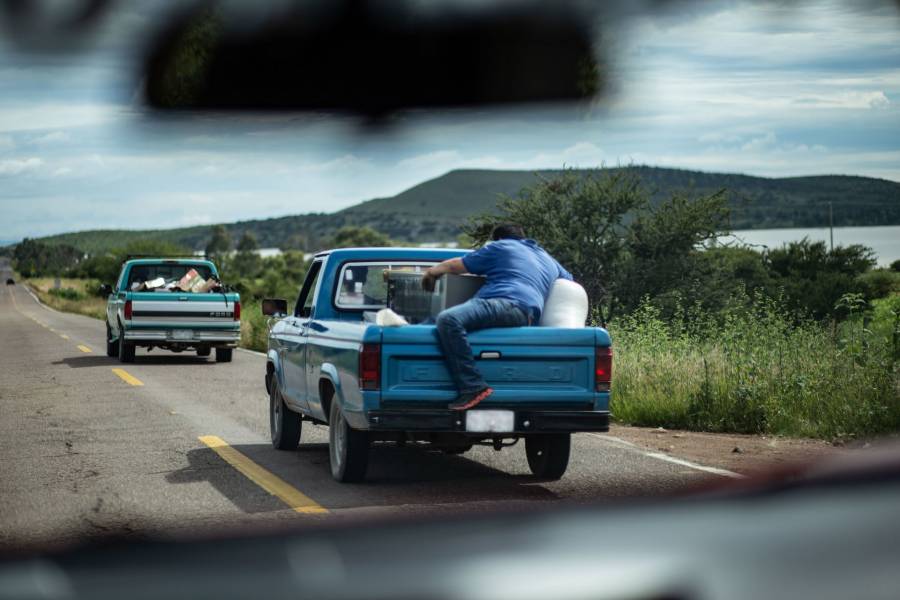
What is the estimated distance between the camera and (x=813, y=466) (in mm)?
991

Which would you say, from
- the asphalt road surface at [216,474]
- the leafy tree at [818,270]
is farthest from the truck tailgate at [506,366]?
the leafy tree at [818,270]

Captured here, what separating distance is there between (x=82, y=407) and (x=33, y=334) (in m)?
25.6

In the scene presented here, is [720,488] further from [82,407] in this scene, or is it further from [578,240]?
[578,240]

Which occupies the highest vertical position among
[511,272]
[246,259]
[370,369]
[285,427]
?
[246,259]

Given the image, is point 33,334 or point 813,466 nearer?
point 813,466

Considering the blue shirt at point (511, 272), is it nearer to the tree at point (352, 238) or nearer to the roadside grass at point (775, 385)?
the roadside grass at point (775, 385)

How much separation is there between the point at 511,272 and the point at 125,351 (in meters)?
16.3

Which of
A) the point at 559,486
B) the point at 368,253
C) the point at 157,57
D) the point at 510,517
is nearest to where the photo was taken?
the point at 510,517

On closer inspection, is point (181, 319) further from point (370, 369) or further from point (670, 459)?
point (370, 369)

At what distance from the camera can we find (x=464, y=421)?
26.3 ft

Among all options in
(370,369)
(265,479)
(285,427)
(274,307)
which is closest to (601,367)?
(370,369)

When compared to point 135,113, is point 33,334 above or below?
below

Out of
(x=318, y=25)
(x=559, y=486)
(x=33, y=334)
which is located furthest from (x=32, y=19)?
(x=33, y=334)

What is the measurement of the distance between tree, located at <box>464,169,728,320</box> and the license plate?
22379 millimetres
